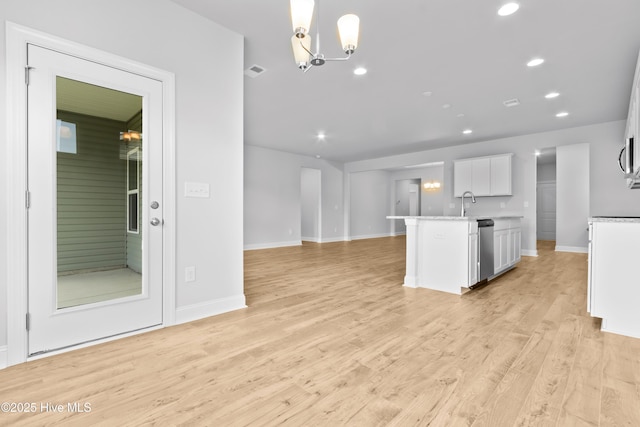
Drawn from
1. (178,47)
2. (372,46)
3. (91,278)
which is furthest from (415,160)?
(91,278)

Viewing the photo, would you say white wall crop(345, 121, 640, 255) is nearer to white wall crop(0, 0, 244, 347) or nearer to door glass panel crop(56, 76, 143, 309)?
white wall crop(0, 0, 244, 347)

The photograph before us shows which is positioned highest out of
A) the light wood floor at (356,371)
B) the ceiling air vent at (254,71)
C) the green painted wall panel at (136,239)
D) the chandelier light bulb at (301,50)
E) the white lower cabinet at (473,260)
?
the ceiling air vent at (254,71)

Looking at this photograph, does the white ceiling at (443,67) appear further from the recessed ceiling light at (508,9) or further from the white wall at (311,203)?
the white wall at (311,203)

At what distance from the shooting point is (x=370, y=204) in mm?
11156

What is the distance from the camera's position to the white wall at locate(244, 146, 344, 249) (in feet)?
25.5

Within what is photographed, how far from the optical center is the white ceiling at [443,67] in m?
2.67

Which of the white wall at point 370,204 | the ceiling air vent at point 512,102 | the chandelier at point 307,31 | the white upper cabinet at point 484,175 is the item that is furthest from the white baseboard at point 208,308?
the white wall at point 370,204

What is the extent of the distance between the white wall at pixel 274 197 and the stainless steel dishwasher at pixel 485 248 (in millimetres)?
5355

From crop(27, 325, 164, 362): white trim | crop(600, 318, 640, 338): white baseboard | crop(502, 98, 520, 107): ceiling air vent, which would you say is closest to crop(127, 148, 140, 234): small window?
crop(27, 325, 164, 362): white trim

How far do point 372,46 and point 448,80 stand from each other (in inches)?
54.2

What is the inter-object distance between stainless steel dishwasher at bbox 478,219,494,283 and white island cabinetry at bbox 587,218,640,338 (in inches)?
49.0

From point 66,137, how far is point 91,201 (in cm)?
46

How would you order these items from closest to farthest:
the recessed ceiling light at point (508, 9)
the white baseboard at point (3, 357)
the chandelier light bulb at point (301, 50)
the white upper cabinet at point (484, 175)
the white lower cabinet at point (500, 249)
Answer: the white baseboard at point (3, 357) → the chandelier light bulb at point (301, 50) → the recessed ceiling light at point (508, 9) → the white lower cabinet at point (500, 249) → the white upper cabinet at point (484, 175)

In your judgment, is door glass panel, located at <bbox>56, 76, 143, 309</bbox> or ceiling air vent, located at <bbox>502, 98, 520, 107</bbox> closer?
door glass panel, located at <bbox>56, 76, 143, 309</bbox>
